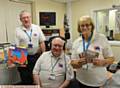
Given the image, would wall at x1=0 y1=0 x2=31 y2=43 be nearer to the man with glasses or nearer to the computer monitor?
the computer monitor

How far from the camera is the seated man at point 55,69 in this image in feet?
7.89

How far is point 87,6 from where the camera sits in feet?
20.9

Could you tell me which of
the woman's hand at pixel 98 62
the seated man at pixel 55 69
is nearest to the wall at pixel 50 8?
the seated man at pixel 55 69

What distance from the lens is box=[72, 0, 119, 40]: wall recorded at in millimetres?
5723

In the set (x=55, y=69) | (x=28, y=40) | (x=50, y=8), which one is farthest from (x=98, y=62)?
(x=50, y=8)

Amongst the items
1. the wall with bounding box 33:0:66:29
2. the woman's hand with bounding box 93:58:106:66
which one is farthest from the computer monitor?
the woman's hand with bounding box 93:58:106:66

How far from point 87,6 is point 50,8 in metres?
1.18

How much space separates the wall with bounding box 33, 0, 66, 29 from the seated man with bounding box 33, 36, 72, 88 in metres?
3.72

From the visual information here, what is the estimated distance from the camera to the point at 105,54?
83.6 inches

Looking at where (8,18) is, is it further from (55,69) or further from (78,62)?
(78,62)

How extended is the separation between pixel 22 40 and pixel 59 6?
3.88m

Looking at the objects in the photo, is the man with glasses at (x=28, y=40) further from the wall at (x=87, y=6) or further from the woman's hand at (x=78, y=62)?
the wall at (x=87, y=6)

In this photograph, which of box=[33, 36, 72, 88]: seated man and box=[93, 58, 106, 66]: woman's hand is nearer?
box=[93, 58, 106, 66]: woman's hand

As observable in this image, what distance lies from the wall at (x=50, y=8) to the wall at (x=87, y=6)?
0.41 m
